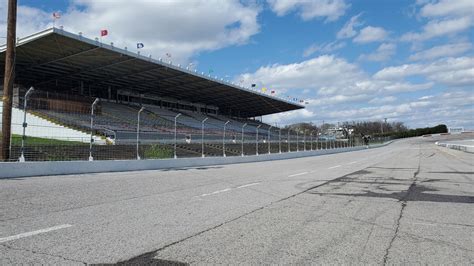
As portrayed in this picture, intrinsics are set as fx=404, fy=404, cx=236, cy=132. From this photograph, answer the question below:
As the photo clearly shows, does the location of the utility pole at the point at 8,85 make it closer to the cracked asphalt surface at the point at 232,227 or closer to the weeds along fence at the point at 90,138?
the weeds along fence at the point at 90,138

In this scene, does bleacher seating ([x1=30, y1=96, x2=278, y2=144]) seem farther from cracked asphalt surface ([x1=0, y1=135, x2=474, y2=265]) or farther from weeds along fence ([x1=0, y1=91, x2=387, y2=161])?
cracked asphalt surface ([x1=0, y1=135, x2=474, y2=265])

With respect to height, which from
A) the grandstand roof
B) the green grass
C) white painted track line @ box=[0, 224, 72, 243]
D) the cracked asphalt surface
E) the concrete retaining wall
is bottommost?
A: the cracked asphalt surface

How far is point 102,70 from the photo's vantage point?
138ft

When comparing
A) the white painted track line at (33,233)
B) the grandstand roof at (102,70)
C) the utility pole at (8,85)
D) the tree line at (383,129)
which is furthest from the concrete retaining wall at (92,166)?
the tree line at (383,129)

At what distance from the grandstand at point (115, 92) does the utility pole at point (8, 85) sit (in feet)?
3.11

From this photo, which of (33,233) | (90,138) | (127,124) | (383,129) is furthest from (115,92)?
(383,129)

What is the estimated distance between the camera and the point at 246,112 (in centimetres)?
8431

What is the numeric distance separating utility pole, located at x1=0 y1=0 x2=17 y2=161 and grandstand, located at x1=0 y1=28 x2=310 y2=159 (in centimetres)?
95

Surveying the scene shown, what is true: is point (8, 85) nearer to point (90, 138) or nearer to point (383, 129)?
point (90, 138)

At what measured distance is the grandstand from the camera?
2795 cm

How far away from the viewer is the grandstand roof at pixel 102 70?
1291 inches

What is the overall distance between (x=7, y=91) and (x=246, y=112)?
227 ft

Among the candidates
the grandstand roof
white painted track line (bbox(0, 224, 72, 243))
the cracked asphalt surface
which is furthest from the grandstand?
white painted track line (bbox(0, 224, 72, 243))

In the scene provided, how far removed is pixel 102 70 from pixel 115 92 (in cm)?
1050
